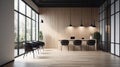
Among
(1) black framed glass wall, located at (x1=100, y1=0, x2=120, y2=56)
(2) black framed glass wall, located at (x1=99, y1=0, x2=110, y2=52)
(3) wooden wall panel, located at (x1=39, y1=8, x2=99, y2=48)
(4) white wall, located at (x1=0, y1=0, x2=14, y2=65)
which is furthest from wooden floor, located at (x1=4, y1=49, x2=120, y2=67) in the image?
(3) wooden wall panel, located at (x1=39, y1=8, x2=99, y2=48)

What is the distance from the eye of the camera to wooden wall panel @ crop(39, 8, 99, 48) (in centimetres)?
1853

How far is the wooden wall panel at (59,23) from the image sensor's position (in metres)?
18.5

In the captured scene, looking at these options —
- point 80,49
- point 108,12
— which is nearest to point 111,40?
point 108,12

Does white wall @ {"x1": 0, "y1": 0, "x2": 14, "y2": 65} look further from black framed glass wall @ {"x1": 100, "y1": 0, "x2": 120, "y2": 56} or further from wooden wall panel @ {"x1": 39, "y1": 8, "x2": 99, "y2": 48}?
wooden wall panel @ {"x1": 39, "y1": 8, "x2": 99, "y2": 48}

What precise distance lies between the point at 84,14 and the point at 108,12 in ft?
16.3

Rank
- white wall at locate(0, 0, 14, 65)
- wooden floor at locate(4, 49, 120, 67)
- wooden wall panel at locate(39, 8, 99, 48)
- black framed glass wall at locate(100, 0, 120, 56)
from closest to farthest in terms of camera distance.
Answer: white wall at locate(0, 0, 14, 65) < wooden floor at locate(4, 49, 120, 67) < black framed glass wall at locate(100, 0, 120, 56) < wooden wall panel at locate(39, 8, 99, 48)

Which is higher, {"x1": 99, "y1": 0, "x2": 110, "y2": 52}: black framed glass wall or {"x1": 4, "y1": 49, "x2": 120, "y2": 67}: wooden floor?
{"x1": 99, "y1": 0, "x2": 110, "y2": 52}: black framed glass wall

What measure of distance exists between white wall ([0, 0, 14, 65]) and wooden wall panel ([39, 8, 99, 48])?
9.44 meters

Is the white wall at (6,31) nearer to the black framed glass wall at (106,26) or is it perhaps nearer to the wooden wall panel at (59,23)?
the black framed glass wall at (106,26)

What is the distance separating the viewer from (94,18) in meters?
18.4

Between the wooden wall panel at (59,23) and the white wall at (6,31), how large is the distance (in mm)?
9440

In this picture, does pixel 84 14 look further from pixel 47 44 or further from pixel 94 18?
pixel 47 44

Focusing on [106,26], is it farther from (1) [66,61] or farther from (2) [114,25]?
(1) [66,61]

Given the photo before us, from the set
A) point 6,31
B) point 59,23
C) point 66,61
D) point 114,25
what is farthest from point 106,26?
point 6,31
